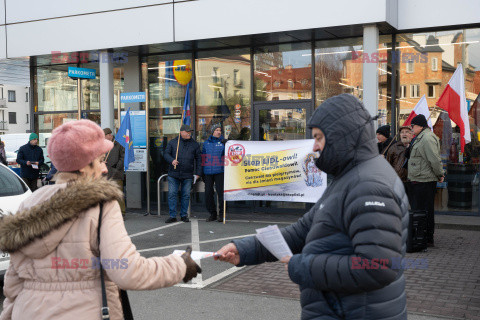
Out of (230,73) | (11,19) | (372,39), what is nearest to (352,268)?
(372,39)

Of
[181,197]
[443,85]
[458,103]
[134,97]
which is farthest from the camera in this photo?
[134,97]

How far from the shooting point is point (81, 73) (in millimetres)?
13102

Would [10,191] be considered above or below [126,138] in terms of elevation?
below

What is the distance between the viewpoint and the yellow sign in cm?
1253

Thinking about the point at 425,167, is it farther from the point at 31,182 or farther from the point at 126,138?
the point at 31,182

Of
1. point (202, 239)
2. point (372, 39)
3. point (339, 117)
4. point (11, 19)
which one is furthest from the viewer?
point (11, 19)

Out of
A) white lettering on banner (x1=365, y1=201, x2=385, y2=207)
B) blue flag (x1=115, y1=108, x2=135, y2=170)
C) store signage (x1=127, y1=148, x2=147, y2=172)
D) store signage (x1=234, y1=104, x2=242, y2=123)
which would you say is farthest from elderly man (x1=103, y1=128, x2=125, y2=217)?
white lettering on banner (x1=365, y1=201, x2=385, y2=207)

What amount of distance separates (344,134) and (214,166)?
8705 mm

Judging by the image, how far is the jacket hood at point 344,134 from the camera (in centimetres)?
229

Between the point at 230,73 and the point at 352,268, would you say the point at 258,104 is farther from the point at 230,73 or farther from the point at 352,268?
the point at 352,268

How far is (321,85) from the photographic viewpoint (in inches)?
448

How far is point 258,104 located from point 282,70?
91 cm

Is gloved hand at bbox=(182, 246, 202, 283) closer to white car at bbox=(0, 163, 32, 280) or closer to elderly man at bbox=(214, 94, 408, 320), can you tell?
elderly man at bbox=(214, 94, 408, 320)

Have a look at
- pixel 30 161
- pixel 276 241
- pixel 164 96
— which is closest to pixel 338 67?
pixel 164 96
